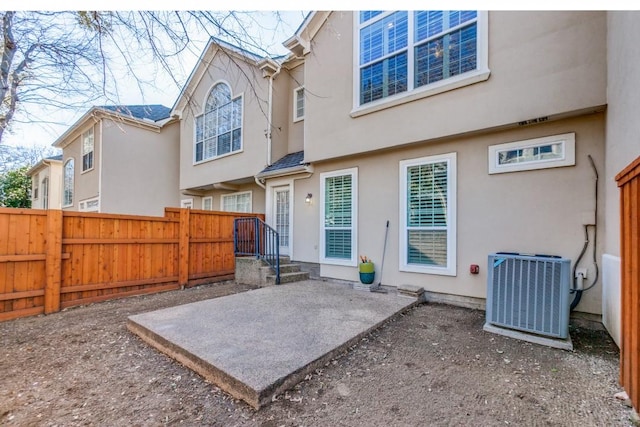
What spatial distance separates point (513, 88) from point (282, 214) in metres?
5.97

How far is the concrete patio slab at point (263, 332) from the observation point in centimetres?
260

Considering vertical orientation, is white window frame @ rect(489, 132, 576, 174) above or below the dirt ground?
above

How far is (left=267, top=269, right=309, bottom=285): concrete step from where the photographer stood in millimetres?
6648

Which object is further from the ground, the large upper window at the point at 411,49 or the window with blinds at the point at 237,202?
the large upper window at the point at 411,49

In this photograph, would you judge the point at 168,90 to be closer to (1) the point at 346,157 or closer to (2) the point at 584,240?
(1) the point at 346,157

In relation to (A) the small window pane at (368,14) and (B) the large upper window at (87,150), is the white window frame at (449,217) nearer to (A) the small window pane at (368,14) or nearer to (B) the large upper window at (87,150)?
(A) the small window pane at (368,14)

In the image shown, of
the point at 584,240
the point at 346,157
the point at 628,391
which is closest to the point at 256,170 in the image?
the point at 346,157

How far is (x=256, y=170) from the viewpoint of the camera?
8680 millimetres

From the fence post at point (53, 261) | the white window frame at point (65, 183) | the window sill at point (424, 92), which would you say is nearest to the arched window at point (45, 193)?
the white window frame at point (65, 183)

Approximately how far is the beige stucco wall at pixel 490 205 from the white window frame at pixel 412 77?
901mm

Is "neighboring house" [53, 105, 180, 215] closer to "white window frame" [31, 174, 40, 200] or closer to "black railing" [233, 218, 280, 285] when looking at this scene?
"black railing" [233, 218, 280, 285]

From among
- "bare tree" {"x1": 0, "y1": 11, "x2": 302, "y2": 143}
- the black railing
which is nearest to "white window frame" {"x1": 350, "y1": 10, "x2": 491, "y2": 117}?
"bare tree" {"x1": 0, "y1": 11, "x2": 302, "y2": 143}

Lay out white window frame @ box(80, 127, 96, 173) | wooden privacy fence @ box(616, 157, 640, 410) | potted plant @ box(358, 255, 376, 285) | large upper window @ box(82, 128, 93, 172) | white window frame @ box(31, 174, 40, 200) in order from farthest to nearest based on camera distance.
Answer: white window frame @ box(31, 174, 40, 200) < large upper window @ box(82, 128, 93, 172) < white window frame @ box(80, 127, 96, 173) < potted plant @ box(358, 255, 376, 285) < wooden privacy fence @ box(616, 157, 640, 410)

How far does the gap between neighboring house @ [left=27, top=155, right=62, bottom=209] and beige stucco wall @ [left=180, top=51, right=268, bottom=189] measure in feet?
35.3
